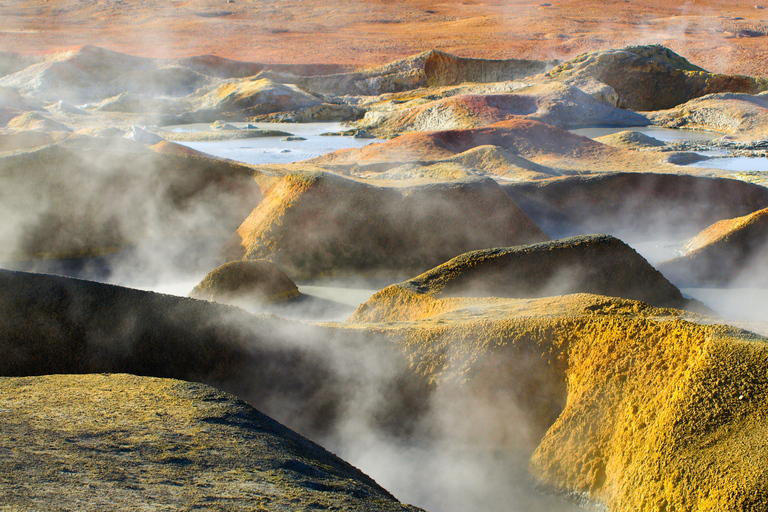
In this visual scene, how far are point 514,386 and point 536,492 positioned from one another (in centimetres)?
39

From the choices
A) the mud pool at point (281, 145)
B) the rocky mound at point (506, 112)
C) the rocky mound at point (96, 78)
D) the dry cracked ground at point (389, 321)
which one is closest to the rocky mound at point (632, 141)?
the dry cracked ground at point (389, 321)

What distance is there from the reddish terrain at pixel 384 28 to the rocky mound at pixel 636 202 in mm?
19461

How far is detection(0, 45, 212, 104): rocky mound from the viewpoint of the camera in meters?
19.7

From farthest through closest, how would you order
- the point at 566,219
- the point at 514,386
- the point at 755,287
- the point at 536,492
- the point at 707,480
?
the point at 566,219 → the point at 755,287 → the point at 514,386 → the point at 536,492 → the point at 707,480

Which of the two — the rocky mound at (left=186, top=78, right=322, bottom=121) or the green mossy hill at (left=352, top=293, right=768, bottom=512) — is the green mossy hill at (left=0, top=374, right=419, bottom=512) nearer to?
the green mossy hill at (left=352, top=293, right=768, bottom=512)

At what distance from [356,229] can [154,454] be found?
399 cm

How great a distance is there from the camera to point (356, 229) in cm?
560

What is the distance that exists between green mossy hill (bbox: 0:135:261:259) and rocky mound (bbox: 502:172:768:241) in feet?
9.79

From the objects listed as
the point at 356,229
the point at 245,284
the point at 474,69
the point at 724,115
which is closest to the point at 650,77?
the point at 724,115

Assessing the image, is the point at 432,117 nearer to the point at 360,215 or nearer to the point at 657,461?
the point at 360,215

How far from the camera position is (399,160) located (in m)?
8.90

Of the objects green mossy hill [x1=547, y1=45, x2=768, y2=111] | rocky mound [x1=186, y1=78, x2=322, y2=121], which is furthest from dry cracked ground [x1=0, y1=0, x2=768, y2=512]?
green mossy hill [x1=547, y1=45, x2=768, y2=111]

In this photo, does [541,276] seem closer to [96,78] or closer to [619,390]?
[619,390]

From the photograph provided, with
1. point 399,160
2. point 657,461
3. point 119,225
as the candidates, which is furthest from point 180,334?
point 399,160
